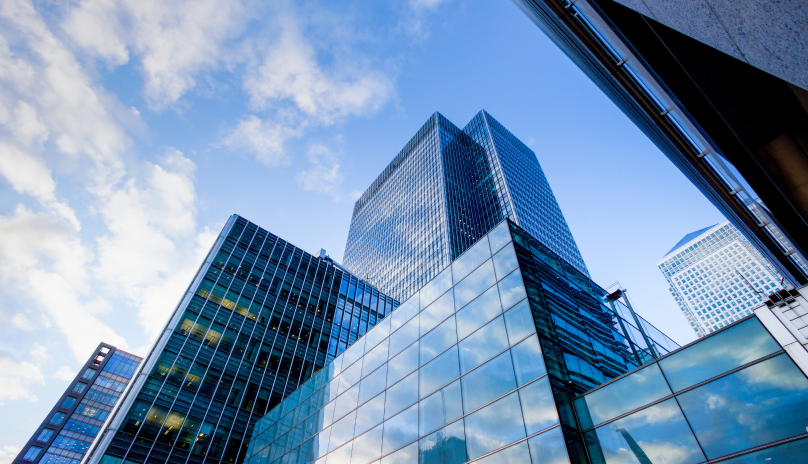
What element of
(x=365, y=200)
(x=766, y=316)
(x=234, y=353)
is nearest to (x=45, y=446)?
(x=234, y=353)

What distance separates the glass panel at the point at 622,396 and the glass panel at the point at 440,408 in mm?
4654

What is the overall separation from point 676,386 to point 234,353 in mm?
43372

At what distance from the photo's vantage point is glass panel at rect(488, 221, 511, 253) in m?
17.5

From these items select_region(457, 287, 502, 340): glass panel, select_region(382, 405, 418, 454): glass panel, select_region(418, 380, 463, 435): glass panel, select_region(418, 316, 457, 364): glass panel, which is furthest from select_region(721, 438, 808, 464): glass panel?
select_region(382, 405, 418, 454): glass panel

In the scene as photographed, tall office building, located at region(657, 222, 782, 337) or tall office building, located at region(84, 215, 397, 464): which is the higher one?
tall office building, located at region(657, 222, 782, 337)

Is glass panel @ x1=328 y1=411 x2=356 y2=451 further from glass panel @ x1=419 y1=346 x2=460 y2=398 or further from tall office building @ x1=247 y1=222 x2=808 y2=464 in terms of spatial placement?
glass panel @ x1=419 y1=346 x2=460 y2=398

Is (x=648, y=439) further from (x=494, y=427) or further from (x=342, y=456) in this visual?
(x=342, y=456)

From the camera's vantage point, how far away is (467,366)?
51.7ft

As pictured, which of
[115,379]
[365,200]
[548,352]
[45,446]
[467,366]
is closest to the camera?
[548,352]

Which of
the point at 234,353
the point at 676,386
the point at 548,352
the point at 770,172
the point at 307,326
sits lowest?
the point at 676,386

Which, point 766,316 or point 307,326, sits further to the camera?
point 307,326

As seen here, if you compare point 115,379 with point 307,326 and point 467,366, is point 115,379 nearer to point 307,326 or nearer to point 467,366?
point 307,326

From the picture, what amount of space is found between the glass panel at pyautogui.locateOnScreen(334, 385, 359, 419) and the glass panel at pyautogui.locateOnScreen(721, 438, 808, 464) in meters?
16.8

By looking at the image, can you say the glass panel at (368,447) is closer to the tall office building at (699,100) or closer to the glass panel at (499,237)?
the glass panel at (499,237)
